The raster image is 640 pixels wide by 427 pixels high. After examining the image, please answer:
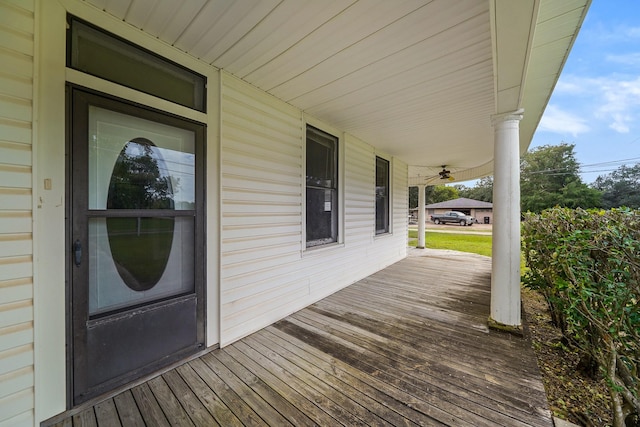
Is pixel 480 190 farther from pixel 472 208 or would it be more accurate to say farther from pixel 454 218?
pixel 454 218

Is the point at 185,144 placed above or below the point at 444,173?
below

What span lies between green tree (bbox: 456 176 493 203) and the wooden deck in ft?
131

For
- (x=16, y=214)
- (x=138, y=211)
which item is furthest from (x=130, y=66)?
(x=16, y=214)

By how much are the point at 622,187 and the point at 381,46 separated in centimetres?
3654

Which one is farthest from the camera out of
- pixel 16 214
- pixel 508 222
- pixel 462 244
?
pixel 462 244

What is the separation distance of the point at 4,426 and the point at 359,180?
4542mm

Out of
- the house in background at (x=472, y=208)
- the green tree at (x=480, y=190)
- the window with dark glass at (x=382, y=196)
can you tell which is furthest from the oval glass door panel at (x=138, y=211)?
the green tree at (x=480, y=190)

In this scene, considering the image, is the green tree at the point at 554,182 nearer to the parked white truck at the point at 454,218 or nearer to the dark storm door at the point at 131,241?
the parked white truck at the point at 454,218

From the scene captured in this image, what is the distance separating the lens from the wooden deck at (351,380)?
1.53m

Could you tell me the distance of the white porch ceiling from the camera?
5.23 ft

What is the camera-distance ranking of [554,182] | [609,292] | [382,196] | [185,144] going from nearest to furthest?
[609,292], [185,144], [382,196], [554,182]

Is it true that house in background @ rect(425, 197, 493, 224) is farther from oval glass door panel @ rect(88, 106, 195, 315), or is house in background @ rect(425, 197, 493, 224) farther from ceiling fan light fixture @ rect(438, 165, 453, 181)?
oval glass door panel @ rect(88, 106, 195, 315)

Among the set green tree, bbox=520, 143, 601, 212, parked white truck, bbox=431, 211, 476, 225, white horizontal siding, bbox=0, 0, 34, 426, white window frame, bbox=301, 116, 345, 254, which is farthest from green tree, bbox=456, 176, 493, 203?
white horizontal siding, bbox=0, 0, 34, 426

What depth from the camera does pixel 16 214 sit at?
1.37 metres
